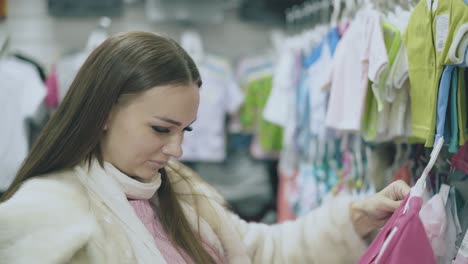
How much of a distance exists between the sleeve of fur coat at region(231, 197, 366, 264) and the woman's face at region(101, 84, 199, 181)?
15.6 inches

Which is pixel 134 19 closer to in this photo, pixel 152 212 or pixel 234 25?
pixel 234 25

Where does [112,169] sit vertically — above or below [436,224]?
above

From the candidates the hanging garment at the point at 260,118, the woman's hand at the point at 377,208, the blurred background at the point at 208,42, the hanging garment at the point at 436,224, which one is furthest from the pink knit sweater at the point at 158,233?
the blurred background at the point at 208,42

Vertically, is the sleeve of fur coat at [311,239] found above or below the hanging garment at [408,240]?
below

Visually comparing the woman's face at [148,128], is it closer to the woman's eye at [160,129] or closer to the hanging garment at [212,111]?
the woman's eye at [160,129]

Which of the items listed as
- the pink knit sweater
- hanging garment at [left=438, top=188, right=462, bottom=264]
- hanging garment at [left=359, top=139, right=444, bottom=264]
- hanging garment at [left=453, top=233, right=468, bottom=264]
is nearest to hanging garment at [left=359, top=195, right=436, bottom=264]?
hanging garment at [left=359, top=139, right=444, bottom=264]

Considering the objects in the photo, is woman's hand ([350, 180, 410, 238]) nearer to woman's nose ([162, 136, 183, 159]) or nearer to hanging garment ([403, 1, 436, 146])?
hanging garment ([403, 1, 436, 146])

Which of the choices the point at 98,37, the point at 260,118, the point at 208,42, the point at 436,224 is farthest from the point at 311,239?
the point at 208,42

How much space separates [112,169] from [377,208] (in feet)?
2.12

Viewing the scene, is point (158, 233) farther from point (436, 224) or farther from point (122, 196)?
point (436, 224)

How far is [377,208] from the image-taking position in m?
1.41

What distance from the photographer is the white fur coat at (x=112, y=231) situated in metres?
1.20

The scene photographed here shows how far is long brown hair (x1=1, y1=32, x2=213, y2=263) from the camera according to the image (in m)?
1.30

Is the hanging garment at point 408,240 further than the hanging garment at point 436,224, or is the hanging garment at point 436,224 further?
the hanging garment at point 436,224
